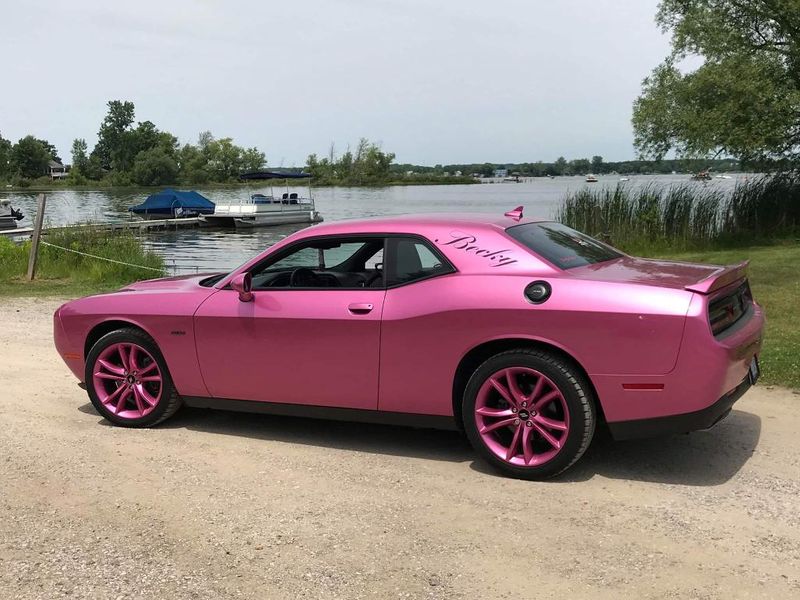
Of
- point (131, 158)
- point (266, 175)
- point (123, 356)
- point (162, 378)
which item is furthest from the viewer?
point (131, 158)

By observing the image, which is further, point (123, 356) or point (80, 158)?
point (80, 158)

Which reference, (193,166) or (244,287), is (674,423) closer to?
(244,287)

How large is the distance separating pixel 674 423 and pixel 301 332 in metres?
2.32

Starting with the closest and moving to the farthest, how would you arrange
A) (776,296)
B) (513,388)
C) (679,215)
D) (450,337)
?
(513,388), (450,337), (776,296), (679,215)

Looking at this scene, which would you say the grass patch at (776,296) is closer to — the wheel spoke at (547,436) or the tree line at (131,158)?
the wheel spoke at (547,436)

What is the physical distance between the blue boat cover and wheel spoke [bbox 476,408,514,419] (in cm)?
4847

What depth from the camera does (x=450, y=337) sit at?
178 inches

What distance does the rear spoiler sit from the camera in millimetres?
4090

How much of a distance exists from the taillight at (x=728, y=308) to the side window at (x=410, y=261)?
1.56 m

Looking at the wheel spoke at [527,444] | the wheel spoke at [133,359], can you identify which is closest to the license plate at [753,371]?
the wheel spoke at [527,444]

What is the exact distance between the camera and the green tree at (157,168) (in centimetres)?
11081

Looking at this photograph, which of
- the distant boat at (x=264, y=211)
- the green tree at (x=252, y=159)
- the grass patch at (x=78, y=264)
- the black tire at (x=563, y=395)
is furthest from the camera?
the green tree at (x=252, y=159)

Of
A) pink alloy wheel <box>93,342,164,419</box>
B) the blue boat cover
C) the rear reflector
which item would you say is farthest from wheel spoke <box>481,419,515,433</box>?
the blue boat cover

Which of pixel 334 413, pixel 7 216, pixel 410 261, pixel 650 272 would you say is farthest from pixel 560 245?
pixel 7 216
